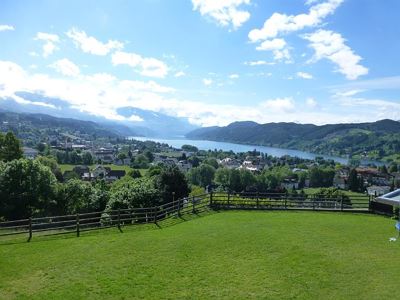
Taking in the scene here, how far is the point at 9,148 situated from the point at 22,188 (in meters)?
16.8

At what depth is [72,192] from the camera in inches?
1799

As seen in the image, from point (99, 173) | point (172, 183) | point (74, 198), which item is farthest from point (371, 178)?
point (74, 198)

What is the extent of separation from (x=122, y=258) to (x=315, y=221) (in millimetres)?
13225

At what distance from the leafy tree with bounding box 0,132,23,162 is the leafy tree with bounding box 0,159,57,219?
13.5 meters

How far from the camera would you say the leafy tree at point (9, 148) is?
4997 centimetres

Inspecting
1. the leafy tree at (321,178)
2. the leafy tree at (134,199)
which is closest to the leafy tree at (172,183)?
the leafy tree at (134,199)

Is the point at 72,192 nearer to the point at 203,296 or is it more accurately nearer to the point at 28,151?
the point at 203,296

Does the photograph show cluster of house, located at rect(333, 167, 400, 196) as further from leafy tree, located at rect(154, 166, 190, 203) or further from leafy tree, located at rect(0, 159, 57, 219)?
leafy tree, located at rect(0, 159, 57, 219)

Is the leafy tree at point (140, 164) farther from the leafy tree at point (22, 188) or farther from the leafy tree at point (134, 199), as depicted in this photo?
the leafy tree at point (134, 199)

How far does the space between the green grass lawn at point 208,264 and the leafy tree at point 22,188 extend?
65.5 ft

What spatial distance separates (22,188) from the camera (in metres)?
36.5

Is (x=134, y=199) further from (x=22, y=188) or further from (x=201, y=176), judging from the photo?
(x=201, y=176)

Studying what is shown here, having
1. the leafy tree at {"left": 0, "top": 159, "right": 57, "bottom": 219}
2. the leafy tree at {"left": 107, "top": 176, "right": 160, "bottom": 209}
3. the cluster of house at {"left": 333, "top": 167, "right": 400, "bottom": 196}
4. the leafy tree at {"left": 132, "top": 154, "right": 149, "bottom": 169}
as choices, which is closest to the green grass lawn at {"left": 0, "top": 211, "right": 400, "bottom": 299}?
the leafy tree at {"left": 107, "top": 176, "right": 160, "bottom": 209}

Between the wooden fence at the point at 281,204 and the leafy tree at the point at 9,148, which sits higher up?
the leafy tree at the point at 9,148
